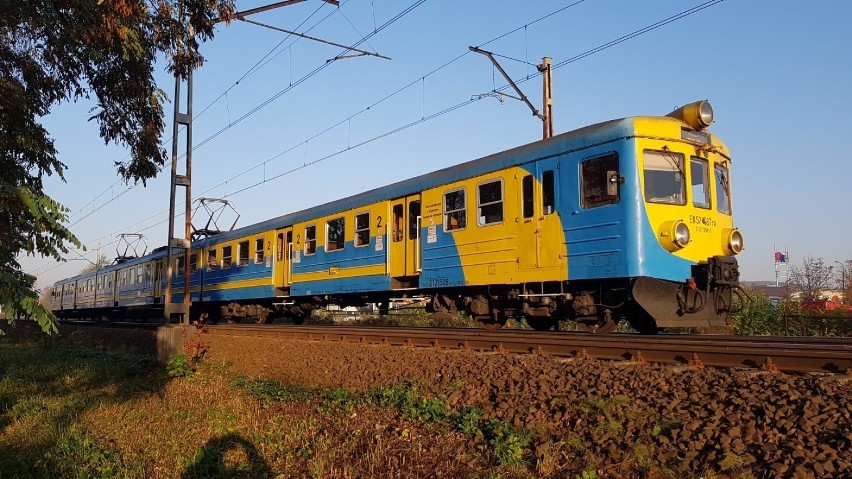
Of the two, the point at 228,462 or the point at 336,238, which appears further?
the point at 336,238

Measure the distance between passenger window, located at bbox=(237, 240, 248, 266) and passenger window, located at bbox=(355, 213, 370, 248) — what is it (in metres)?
6.55

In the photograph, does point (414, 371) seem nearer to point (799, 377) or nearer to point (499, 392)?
point (499, 392)

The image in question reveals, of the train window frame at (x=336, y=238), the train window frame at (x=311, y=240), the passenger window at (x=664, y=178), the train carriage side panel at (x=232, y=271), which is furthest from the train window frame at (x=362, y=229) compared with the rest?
the passenger window at (x=664, y=178)

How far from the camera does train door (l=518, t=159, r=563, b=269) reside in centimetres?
965

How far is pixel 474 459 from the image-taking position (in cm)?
496

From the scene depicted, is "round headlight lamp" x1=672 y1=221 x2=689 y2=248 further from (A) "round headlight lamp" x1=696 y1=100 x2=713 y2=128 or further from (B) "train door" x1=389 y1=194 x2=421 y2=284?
(B) "train door" x1=389 y1=194 x2=421 y2=284

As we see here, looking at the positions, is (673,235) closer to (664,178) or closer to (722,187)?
(664,178)

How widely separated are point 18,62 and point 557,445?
9.46 meters

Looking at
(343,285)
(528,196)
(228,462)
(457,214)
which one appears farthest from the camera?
(343,285)

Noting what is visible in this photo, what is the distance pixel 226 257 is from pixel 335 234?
24.0 ft

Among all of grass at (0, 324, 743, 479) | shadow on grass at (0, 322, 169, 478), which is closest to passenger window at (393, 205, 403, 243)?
grass at (0, 324, 743, 479)

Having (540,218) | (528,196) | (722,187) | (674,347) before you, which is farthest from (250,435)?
(722,187)

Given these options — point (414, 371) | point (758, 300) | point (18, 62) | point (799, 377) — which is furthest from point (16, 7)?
point (758, 300)

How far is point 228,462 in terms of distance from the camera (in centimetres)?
602
